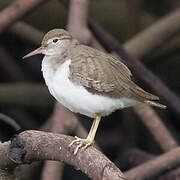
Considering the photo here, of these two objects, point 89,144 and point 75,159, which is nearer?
point 75,159

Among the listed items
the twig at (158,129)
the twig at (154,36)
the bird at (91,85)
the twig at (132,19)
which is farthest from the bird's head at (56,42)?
the twig at (132,19)

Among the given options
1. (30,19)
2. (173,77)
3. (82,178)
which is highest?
(30,19)

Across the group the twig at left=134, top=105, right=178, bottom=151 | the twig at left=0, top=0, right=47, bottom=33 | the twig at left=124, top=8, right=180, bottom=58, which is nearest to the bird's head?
→ the twig at left=0, top=0, right=47, bottom=33

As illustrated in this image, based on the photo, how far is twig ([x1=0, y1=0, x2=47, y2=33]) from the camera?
3529mm

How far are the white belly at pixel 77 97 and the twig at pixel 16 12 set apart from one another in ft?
3.79

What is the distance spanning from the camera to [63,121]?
3.32m

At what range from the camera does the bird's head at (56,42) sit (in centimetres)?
257

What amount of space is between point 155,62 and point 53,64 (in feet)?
7.11

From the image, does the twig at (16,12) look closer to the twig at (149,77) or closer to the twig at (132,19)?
the twig at (149,77)

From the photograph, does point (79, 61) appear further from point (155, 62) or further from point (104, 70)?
point (155, 62)

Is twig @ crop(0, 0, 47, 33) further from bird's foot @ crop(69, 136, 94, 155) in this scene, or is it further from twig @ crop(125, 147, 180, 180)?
bird's foot @ crop(69, 136, 94, 155)

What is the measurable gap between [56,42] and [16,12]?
1.00 metres

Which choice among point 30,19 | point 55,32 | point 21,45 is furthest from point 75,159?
point 21,45

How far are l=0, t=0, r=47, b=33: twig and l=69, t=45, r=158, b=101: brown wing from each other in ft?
3.84
